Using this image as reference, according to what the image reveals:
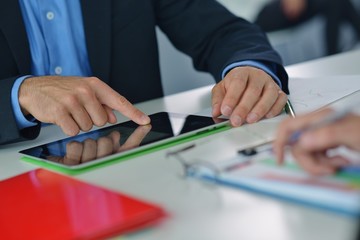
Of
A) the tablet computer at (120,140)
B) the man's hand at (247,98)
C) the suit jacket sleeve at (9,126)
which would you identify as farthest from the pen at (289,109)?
the suit jacket sleeve at (9,126)

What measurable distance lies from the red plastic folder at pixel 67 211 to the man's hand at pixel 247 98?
345 millimetres

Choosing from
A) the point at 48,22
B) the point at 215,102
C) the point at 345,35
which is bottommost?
the point at 345,35

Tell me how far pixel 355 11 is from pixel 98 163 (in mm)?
3825

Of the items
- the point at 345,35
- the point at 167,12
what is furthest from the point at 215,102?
the point at 345,35

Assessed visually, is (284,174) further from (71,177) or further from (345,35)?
(345,35)

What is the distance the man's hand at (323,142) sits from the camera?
0.51 m

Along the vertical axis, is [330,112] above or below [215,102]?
above

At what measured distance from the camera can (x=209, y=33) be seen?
150cm

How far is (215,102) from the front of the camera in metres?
0.97

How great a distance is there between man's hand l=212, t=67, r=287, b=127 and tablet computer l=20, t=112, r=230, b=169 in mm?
28

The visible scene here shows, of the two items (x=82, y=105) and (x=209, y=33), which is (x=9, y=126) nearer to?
(x=82, y=105)

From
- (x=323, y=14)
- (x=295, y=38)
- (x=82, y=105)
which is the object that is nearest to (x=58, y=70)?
(x=82, y=105)

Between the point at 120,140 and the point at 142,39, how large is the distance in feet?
2.67

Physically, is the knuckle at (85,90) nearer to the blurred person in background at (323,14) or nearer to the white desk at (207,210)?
the white desk at (207,210)
